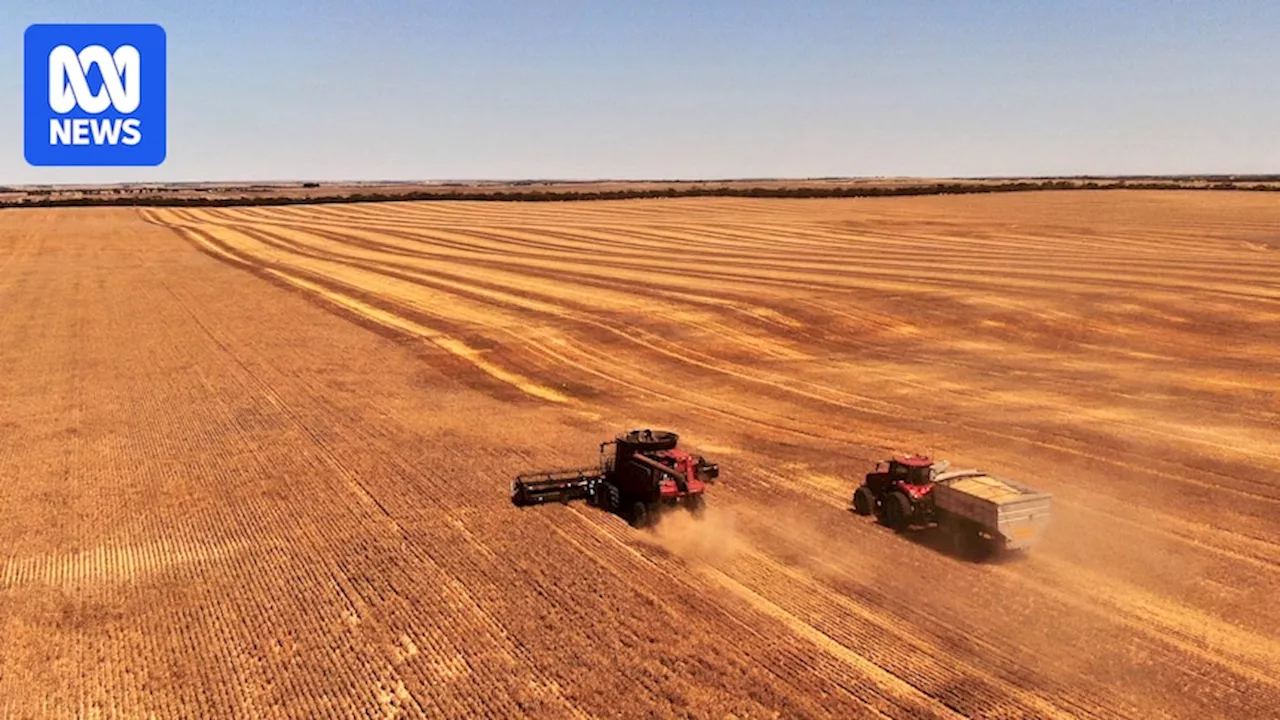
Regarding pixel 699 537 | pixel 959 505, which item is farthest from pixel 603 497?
pixel 959 505

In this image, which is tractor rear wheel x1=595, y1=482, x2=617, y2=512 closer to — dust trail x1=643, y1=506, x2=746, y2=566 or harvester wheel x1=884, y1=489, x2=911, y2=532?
dust trail x1=643, y1=506, x2=746, y2=566

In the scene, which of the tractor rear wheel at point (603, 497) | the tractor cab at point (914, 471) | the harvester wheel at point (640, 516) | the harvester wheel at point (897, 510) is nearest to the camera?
the harvester wheel at point (897, 510)

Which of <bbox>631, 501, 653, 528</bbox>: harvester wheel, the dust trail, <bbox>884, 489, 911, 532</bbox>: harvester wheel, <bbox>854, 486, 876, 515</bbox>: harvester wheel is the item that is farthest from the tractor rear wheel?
<bbox>884, 489, 911, 532</bbox>: harvester wheel

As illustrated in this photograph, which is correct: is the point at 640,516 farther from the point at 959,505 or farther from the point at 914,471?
the point at 959,505

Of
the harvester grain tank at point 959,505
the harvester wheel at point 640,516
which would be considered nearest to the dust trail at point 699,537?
the harvester wheel at point 640,516

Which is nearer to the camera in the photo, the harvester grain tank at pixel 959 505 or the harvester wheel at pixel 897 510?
the harvester grain tank at pixel 959 505

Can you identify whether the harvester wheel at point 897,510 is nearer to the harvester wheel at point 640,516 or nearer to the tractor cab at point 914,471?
the tractor cab at point 914,471

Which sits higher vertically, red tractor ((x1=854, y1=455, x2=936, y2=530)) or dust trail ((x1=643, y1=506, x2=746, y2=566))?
red tractor ((x1=854, y1=455, x2=936, y2=530))
